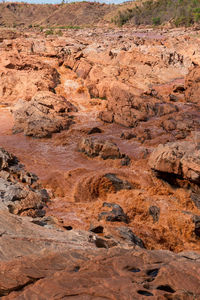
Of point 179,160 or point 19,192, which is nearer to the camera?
point 19,192

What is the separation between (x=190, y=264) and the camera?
10.6 feet

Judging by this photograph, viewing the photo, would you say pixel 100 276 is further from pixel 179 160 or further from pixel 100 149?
pixel 100 149

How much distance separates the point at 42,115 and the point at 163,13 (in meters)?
36.6

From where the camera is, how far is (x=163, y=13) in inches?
1671

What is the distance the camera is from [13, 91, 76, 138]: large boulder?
12.6m

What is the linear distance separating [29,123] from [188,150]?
7557 mm

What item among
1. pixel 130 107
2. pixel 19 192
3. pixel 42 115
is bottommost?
pixel 19 192

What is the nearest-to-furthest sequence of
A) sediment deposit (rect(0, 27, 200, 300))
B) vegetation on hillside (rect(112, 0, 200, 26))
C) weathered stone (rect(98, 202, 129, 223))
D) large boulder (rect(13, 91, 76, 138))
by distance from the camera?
sediment deposit (rect(0, 27, 200, 300))
weathered stone (rect(98, 202, 129, 223))
large boulder (rect(13, 91, 76, 138))
vegetation on hillside (rect(112, 0, 200, 26))

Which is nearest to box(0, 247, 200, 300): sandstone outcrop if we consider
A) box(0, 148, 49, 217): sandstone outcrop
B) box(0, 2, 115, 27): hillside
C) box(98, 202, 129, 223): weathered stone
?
box(0, 148, 49, 217): sandstone outcrop

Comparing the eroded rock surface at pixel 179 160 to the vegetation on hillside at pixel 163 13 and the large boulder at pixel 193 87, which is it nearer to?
the large boulder at pixel 193 87

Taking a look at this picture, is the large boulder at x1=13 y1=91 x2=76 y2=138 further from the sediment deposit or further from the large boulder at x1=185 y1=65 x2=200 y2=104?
the large boulder at x1=185 y1=65 x2=200 y2=104

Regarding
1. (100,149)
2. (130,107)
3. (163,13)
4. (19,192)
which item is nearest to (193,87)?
(130,107)

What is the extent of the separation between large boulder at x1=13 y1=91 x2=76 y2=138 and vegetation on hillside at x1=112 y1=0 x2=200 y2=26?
27071mm

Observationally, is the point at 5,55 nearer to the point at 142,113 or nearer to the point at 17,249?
the point at 142,113
